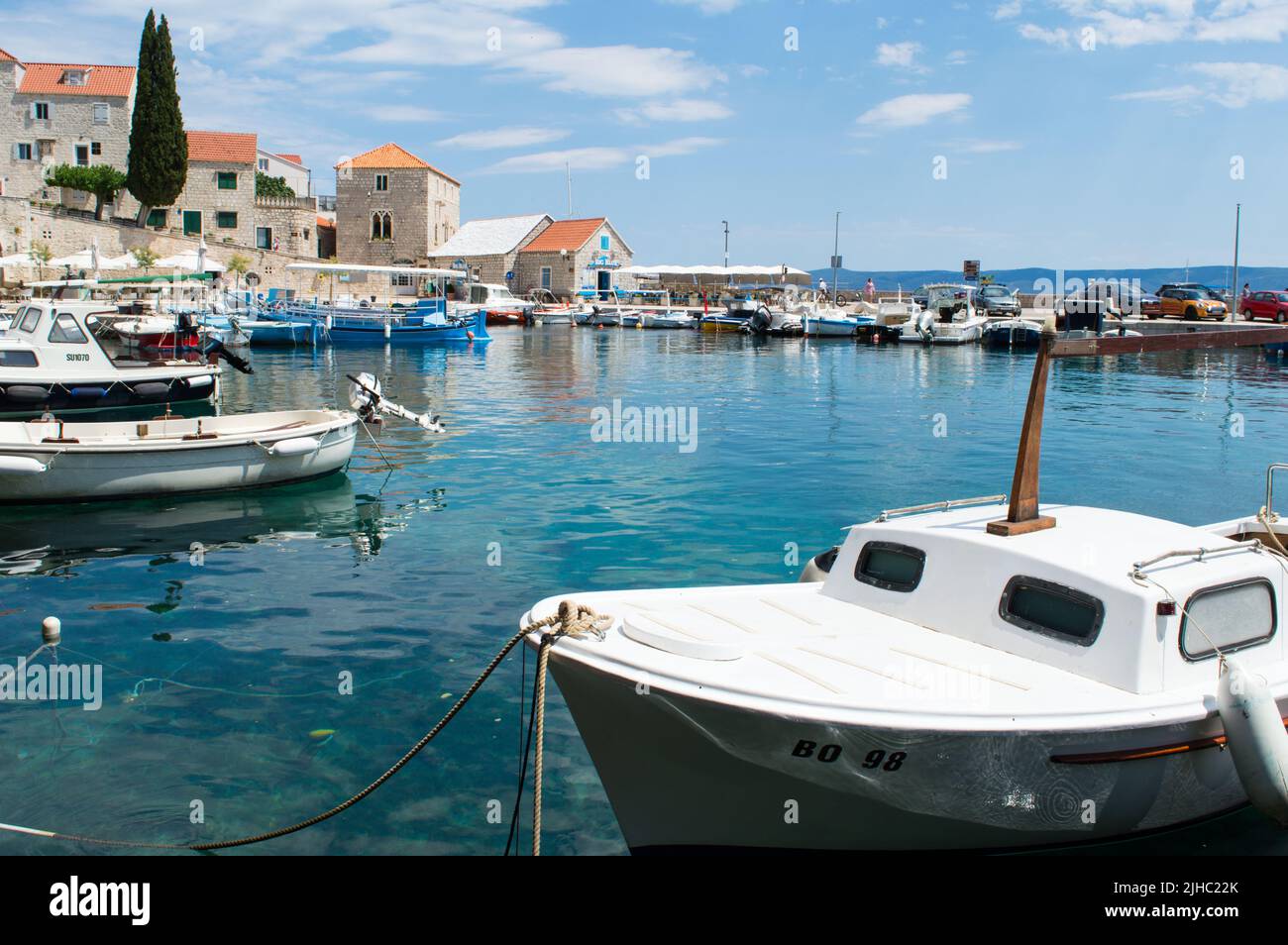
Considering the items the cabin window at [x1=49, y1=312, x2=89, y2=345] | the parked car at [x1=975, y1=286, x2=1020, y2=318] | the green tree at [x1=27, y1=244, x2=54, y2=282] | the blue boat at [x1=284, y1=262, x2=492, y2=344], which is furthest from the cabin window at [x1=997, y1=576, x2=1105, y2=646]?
the parked car at [x1=975, y1=286, x2=1020, y2=318]

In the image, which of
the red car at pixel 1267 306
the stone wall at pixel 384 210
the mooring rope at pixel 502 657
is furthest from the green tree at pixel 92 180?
the mooring rope at pixel 502 657

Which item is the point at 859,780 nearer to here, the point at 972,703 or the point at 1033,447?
the point at 972,703

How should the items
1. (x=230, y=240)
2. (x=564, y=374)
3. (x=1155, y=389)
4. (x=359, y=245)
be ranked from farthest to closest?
1. (x=359, y=245)
2. (x=230, y=240)
3. (x=564, y=374)
4. (x=1155, y=389)

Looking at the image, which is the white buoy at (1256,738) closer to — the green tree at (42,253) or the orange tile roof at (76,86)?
the green tree at (42,253)

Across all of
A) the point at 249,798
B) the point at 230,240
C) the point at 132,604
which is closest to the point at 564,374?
the point at 132,604

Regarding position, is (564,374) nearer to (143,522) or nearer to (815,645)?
(143,522)

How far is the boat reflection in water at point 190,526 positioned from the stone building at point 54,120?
6210 cm

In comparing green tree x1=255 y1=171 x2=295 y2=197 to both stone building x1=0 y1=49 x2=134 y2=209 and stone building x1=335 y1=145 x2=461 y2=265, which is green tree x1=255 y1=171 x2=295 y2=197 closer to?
Result: stone building x1=335 y1=145 x2=461 y2=265

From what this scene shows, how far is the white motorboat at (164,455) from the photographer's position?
1523 cm

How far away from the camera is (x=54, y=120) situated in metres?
67.9

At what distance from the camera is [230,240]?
71.6m

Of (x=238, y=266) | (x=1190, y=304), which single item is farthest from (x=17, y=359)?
(x=1190, y=304)

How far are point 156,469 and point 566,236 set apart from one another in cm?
7314
